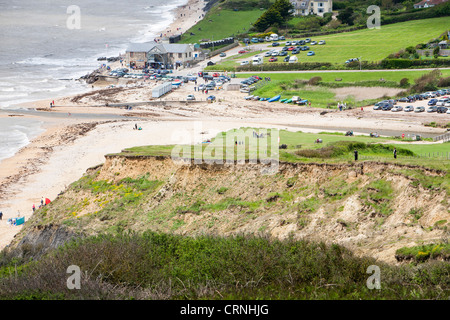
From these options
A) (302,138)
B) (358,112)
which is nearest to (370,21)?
(358,112)

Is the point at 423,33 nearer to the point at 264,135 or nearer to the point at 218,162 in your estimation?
the point at 264,135

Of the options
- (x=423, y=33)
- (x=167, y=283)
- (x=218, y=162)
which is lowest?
(x=167, y=283)

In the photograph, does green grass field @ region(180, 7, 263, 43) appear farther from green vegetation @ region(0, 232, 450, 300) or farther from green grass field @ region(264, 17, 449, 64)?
green vegetation @ region(0, 232, 450, 300)

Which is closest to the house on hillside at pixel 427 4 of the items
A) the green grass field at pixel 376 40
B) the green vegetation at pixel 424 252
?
the green grass field at pixel 376 40

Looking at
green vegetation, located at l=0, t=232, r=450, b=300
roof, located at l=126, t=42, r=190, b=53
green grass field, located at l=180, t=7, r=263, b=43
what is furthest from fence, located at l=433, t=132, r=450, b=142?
green grass field, located at l=180, t=7, r=263, b=43

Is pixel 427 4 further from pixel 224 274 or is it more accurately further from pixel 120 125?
pixel 224 274

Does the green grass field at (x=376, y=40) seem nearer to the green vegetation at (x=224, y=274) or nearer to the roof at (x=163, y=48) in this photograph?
the roof at (x=163, y=48)
